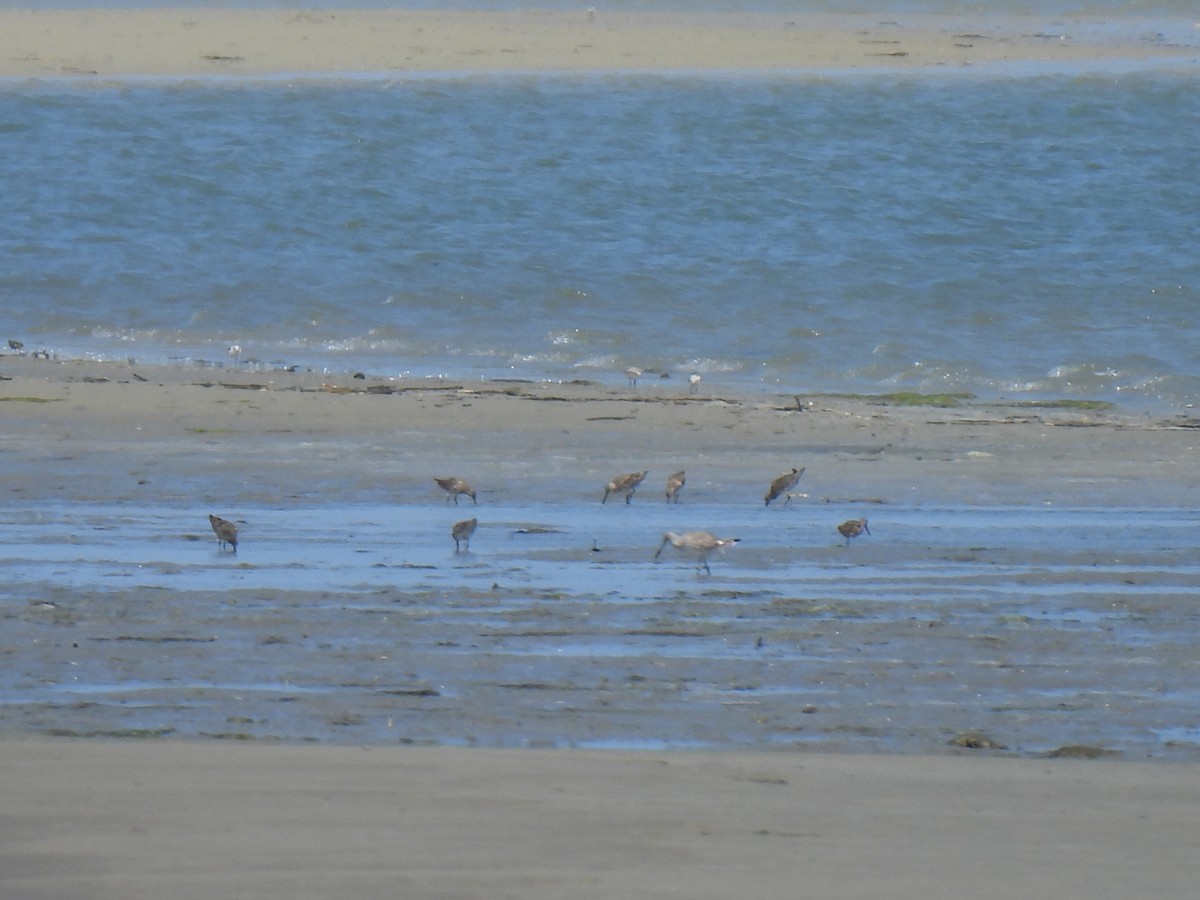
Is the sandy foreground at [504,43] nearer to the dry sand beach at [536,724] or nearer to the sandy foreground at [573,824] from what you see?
the dry sand beach at [536,724]

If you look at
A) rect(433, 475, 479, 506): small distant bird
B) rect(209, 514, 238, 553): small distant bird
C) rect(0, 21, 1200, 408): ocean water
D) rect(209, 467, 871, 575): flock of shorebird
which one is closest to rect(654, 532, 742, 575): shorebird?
rect(209, 467, 871, 575): flock of shorebird

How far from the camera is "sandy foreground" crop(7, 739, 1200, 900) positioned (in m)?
4.48

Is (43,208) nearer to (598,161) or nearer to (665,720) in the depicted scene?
(598,161)

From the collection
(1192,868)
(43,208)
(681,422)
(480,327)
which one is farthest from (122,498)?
(43,208)

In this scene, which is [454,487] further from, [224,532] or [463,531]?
[224,532]

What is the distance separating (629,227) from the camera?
761 inches

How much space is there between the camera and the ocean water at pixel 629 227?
15484mm

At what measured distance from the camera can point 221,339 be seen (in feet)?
52.2

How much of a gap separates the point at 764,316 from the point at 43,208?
7.16 meters

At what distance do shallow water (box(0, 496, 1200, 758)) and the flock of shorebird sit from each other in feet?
0.23

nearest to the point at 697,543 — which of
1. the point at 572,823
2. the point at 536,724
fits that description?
the point at 536,724

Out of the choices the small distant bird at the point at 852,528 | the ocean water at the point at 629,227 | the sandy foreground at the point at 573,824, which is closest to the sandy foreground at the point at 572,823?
the sandy foreground at the point at 573,824

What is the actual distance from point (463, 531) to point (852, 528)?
5.00 ft

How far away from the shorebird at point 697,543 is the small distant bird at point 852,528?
0.53m
